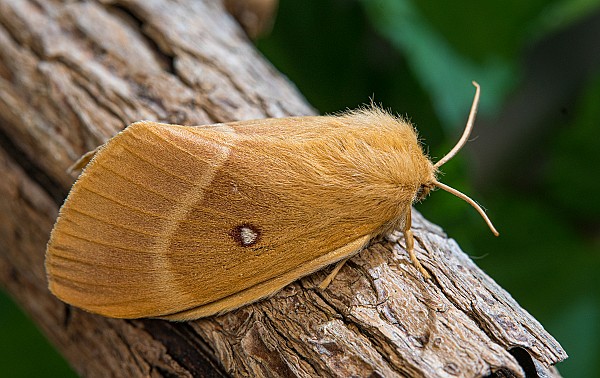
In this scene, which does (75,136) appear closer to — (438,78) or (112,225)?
(112,225)

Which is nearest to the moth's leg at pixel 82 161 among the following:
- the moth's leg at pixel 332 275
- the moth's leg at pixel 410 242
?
the moth's leg at pixel 332 275

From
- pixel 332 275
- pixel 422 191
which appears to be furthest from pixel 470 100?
pixel 332 275

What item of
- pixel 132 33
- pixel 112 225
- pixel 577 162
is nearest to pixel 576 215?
pixel 577 162

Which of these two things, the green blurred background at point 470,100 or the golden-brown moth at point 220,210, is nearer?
the golden-brown moth at point 220,210

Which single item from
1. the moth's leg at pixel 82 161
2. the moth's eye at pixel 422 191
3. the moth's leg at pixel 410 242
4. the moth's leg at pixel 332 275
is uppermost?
the moth's eye at pixel 422 191

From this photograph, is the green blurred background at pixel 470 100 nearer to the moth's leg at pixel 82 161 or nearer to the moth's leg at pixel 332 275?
the moth's leg at pixel 332 275

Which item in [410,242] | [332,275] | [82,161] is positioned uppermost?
[410,242]

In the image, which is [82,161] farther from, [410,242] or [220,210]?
[410,242]
